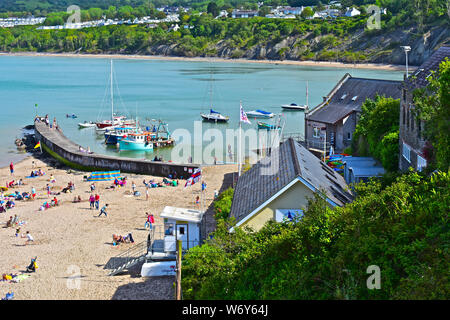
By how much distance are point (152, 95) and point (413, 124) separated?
90.3m

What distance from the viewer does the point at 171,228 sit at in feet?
69.3

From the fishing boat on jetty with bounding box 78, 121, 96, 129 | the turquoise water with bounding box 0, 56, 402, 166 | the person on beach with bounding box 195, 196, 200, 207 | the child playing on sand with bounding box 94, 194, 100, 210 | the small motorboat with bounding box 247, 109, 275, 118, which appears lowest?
the turquoise water with bounding box 0, 56, 402, 166

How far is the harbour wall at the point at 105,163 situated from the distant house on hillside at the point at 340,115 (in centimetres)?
944

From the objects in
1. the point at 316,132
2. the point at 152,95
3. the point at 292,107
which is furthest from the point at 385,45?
the point at 316,132

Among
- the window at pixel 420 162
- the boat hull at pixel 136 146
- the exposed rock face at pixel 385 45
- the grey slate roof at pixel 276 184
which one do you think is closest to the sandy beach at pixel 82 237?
the grey slate roof at pixel 276 184

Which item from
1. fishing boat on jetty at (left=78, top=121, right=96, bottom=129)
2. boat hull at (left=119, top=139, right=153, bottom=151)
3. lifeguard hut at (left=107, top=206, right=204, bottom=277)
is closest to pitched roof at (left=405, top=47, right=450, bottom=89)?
lifeguard hut at (left=107, top=206, right=204, bottom=277)

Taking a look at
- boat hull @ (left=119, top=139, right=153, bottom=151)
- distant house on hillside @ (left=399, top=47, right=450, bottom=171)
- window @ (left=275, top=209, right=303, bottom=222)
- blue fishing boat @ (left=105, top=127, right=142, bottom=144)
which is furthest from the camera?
blue fishing boat @ (left=105, top=127, right=142, bottom=144)

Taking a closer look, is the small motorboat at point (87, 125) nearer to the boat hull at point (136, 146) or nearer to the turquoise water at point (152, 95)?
the turquoise water at point (152, 95)

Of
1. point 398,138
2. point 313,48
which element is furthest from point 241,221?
point 313,48

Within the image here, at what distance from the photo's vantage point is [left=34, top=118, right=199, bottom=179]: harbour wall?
4173 cm

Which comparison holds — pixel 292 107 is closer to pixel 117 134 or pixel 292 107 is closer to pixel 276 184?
pixel 117 134

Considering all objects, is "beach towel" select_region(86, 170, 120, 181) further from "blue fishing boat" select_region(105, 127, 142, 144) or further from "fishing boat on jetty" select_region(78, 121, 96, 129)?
"fishing boat on jetty" select_region(78, 121, 96, 129)
